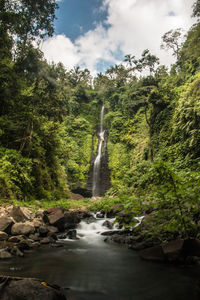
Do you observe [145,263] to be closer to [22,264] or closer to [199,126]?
[22,264]

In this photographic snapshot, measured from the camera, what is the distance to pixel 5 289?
2.29m

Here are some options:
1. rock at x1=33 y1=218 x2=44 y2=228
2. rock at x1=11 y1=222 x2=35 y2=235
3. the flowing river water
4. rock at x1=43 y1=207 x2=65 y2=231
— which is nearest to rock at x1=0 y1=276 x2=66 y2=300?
the flowing river water

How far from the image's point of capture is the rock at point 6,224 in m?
5.91

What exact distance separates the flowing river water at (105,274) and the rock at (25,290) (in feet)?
2.13

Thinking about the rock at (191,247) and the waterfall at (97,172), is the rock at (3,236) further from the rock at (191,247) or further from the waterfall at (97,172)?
the waterfall at (97,172)

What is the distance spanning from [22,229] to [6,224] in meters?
0.58

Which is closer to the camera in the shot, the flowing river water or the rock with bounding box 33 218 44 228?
the flowing river water

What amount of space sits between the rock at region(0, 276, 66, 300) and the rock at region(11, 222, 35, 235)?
4.03m

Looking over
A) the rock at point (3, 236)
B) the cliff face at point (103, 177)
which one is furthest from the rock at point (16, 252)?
the cliff face at point (103, 177)

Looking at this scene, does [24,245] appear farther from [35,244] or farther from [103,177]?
[103,177]

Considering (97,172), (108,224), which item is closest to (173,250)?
(108,224)

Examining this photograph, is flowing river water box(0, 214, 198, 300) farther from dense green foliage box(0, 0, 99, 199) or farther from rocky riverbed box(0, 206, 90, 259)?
dense green foliage box(0, 0, 99, 199)

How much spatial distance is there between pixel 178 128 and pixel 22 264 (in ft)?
45.3

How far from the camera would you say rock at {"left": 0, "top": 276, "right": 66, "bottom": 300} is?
2223mm
